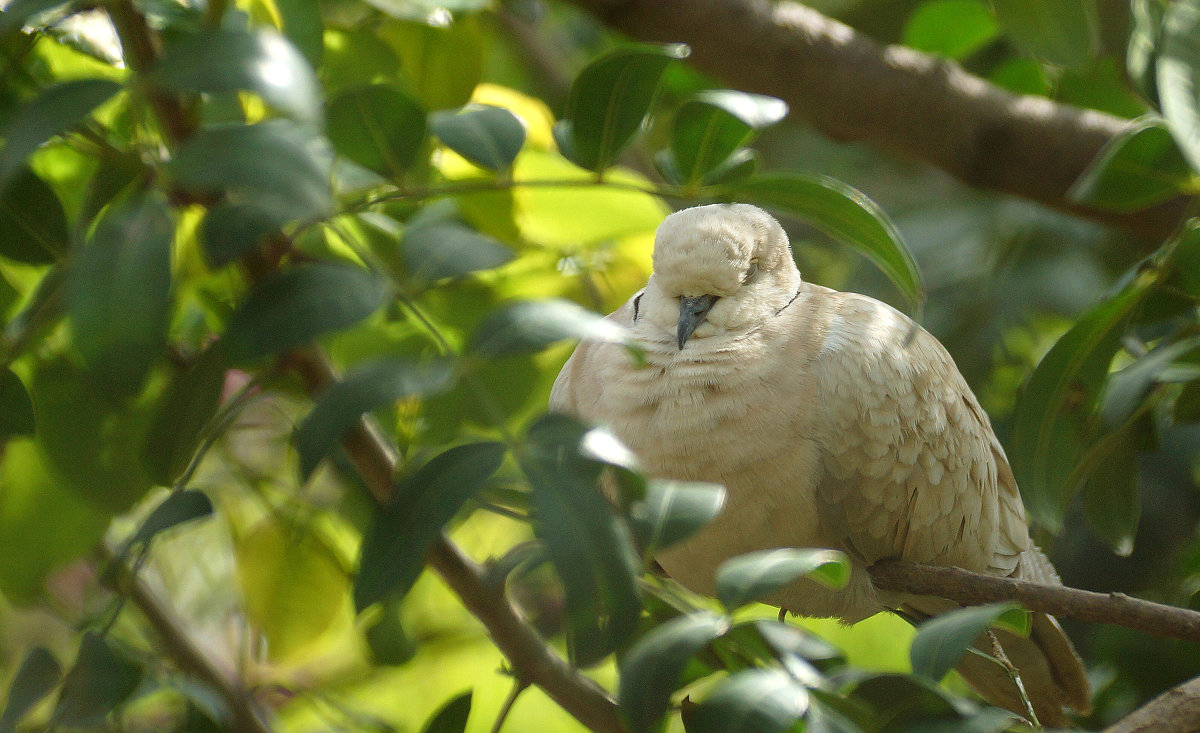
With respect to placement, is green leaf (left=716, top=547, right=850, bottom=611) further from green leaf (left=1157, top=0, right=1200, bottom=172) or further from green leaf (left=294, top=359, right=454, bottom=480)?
green leaf (left=1157, top=0, right=1200, bottom=172)

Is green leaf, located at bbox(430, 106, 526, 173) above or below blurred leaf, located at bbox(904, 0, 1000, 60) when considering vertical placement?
above

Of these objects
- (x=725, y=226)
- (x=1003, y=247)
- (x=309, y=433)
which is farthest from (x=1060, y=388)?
(x=1003, y=247)

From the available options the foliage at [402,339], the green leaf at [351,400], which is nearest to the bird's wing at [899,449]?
the foliage at [402,339]

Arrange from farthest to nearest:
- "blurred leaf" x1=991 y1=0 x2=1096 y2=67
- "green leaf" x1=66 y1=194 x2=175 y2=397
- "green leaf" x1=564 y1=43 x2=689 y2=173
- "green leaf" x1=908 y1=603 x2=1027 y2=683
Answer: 1. "blurred leaf" x1=991 y1=0 x2=1096 y2=67
2. "green leaf" x1=564 y1=43 x2=689 y2=173
3. "green leaf" x1=908 y1=603 x2=1027 y2=683
4. "green leaf" x1=66 y1=194 x2=175 y2=397

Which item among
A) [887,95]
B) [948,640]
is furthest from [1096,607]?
[887,95]

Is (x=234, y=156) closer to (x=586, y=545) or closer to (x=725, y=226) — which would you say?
(x=586, y=545)

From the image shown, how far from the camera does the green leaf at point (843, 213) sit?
78 centimetres

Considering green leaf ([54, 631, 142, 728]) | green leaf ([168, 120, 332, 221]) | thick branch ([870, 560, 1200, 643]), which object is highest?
green leaf ([168, 120, 332, 221])

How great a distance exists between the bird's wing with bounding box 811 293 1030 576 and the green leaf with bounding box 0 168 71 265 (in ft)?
2.47

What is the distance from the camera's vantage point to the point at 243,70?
21.7 inches

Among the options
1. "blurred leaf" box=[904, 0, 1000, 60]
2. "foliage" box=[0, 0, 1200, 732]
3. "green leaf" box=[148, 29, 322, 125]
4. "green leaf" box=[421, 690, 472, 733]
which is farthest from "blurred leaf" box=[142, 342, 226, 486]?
"blurred leaf" box=[904, 0, 1000, 60]

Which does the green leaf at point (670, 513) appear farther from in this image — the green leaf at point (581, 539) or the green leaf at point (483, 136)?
the green leaf at point (483, 136)

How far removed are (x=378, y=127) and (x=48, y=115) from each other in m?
0.25

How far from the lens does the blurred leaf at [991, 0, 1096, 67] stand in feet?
3.76
